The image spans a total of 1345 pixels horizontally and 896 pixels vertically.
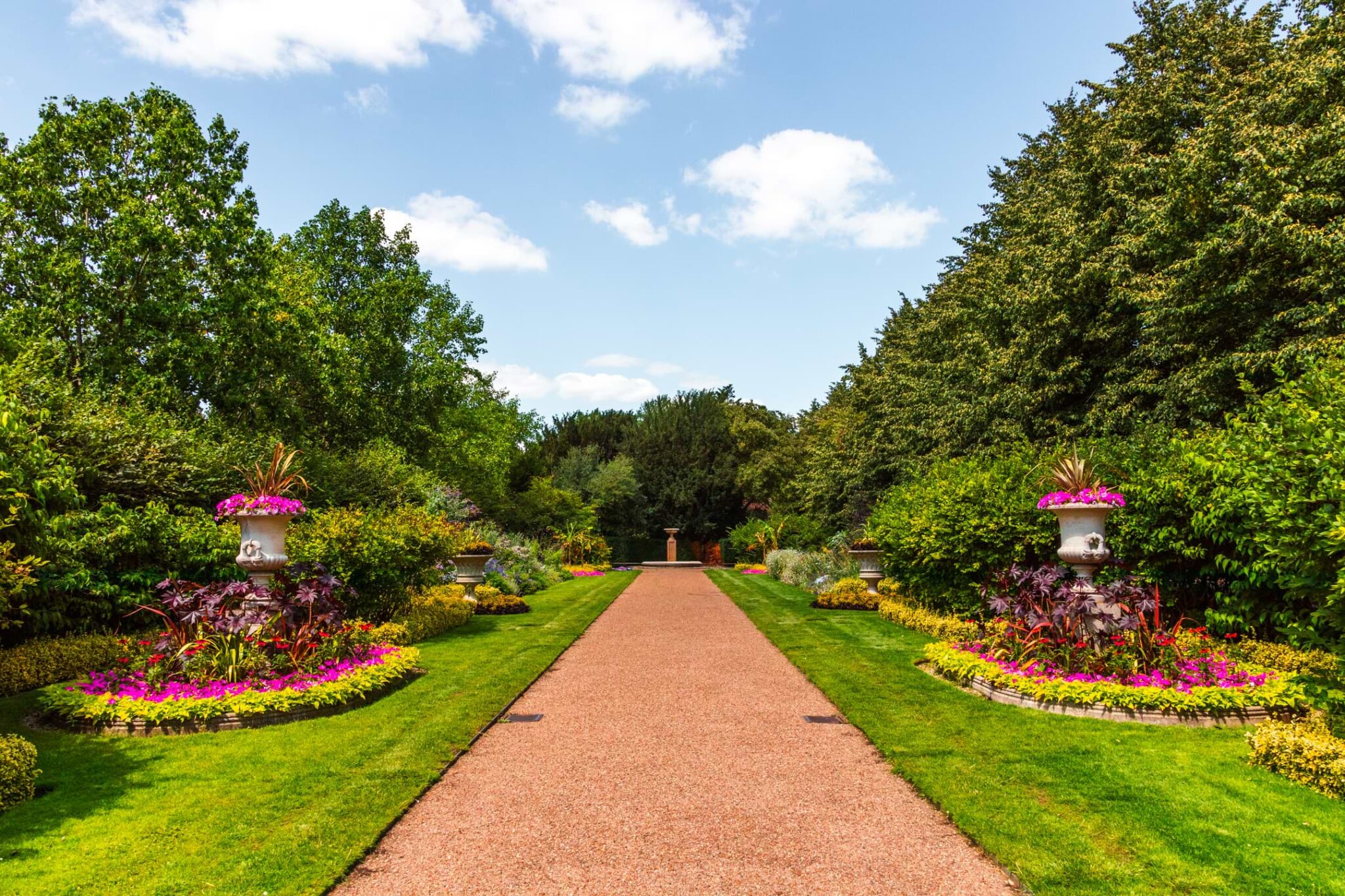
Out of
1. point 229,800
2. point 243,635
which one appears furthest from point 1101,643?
point 243,635

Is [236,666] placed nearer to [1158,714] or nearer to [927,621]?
[1158,714]

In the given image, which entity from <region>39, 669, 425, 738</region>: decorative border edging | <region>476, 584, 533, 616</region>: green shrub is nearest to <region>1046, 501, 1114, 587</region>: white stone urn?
<region>39, 669, 425, 738</region>: decorative border edging

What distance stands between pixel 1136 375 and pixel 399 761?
47.1 feet

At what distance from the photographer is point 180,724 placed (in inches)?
250

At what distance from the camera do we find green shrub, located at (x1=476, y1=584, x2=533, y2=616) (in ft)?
51.3

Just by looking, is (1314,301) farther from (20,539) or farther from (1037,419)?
(20,539)

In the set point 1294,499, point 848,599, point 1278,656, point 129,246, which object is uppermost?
point 129,246

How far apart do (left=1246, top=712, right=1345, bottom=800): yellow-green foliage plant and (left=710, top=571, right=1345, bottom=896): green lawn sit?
0.33ft

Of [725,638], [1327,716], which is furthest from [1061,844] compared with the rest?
[725,638]

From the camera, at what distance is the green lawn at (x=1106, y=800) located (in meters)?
3.77

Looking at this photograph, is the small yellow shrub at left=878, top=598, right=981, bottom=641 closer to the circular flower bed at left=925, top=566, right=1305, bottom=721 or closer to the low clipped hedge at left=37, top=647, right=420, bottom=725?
the circular flower bed at left=925, top=566, right=1305, bottom=721

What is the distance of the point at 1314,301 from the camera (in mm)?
11188

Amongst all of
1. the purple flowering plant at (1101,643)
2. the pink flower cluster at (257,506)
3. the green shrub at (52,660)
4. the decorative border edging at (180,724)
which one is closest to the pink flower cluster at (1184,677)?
the purple flowering plant at (1101,643)

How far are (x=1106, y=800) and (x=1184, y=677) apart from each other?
2.84m
